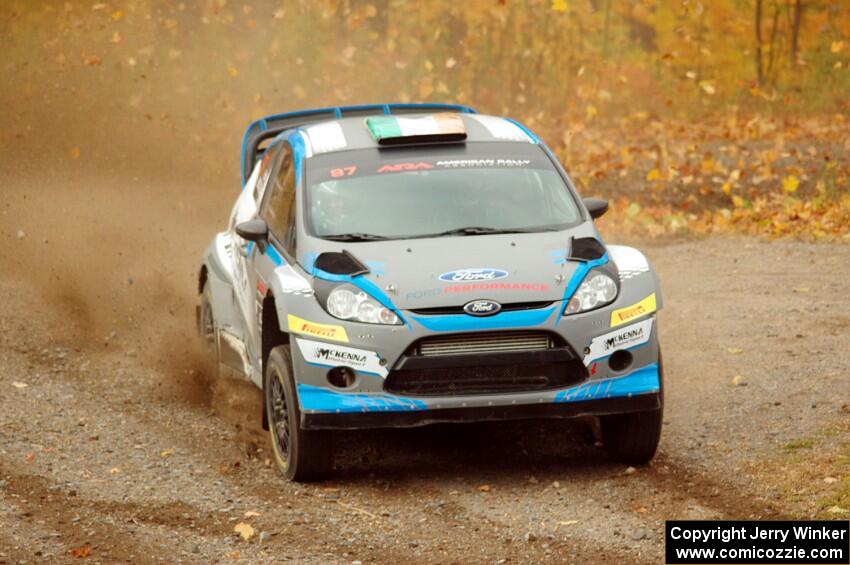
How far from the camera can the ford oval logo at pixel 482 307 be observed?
308 inches

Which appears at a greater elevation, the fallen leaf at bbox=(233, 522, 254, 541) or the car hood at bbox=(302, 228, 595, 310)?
the car hood at bbox=(302, 228, 595, 310)

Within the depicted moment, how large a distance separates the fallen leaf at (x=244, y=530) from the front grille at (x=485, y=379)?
0.97 metres

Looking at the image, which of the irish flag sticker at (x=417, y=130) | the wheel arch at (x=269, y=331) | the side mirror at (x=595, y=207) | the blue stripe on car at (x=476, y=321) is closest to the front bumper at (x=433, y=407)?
the blue stripe on car at (x=476, y=321)

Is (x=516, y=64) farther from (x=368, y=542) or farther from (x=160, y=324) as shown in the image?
(x=368, y=542)

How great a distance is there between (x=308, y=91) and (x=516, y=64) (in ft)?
11.4

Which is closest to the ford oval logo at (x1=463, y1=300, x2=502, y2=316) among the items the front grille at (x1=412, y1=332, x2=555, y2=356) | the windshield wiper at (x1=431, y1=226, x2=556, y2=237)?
the front grille at (x1=412, y1=332, x2=555, y2=356)

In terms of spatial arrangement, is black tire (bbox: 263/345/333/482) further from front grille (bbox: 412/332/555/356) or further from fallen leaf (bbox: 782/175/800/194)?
fallen leaf (bbox: 782/175/800/194)

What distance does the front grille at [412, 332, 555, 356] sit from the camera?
786 cm

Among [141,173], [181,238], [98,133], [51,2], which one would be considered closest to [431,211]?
[181,238]

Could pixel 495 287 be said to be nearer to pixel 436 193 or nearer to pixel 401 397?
pixel 401 397

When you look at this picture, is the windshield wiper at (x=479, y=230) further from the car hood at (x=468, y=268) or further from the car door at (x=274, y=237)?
the car door at (x=274, y=237)

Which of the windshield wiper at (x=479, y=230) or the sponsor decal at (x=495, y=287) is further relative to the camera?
the windshield wiper at (x=479, y=230)

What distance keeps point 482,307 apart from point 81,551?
7.26ft

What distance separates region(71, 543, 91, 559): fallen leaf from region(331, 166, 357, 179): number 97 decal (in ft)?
9.26
